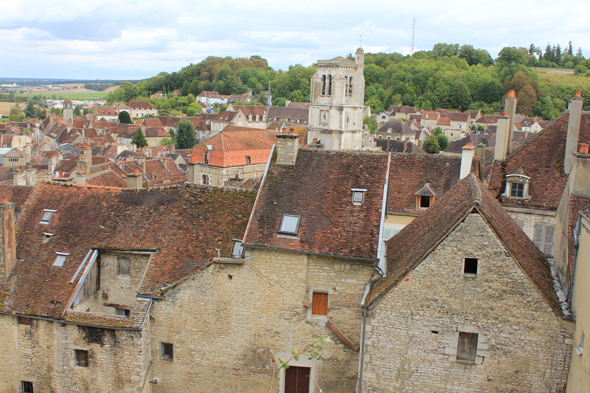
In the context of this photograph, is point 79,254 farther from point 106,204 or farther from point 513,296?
point 513,296

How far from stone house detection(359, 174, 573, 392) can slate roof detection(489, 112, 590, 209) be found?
9.13 metres

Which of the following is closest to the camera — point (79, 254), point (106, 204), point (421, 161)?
point (79, 254)

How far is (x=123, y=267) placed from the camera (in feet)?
60.1

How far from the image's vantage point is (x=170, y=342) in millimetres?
16719

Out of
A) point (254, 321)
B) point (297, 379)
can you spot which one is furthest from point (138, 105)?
point (297, 379)

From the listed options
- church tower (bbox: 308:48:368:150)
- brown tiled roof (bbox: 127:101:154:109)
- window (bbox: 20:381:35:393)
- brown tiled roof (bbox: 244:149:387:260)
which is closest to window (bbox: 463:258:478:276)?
brown tiled roof (bbox: 244:149:387:260)

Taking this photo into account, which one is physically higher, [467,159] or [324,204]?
[467,159]

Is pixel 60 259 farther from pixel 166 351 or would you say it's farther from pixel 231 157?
pixel 231 157

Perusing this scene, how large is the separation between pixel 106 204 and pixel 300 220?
785cm

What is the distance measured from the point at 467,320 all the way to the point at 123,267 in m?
11.5

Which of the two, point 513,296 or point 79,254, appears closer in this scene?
point 513,296

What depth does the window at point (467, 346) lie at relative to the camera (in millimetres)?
13094

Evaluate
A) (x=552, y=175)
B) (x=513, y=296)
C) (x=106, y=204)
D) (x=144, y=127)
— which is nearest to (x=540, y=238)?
(x=552, y=175)

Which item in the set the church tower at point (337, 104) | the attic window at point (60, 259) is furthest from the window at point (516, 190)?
the church tower at point (337, 104)
